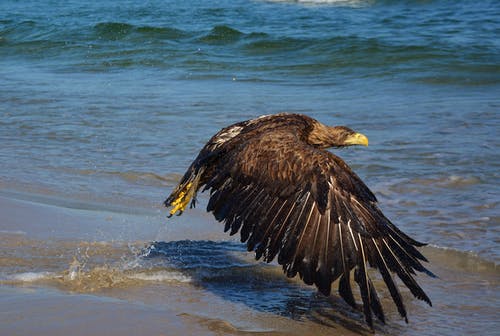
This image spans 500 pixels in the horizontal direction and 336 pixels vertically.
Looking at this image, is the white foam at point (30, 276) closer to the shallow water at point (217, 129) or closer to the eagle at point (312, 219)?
the shallow water at point (217, 129)

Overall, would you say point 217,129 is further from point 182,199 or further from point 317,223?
point 317,223

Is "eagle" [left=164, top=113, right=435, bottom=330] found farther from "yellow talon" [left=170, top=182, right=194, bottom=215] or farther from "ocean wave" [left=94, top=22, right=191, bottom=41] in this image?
"ocean wave" [left=94, top=22, right=191, bottom=41]

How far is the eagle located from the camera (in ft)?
14.1

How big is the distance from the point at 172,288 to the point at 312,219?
1.10m

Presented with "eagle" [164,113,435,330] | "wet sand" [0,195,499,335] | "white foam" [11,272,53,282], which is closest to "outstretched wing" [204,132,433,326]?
"eagle" [164,113,435,330]

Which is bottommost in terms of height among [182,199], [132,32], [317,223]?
[132,32]

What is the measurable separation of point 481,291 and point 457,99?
6.09 metres

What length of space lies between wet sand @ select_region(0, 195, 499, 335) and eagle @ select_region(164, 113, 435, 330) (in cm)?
35

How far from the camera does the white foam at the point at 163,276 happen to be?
521 cm

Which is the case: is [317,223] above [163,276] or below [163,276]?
above

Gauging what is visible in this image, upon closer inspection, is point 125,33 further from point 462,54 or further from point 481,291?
point 481,291

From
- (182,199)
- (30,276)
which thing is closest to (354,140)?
(182,199)

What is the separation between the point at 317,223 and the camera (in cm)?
439

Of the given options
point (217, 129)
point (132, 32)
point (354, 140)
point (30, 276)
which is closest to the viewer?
point (30, 276)
